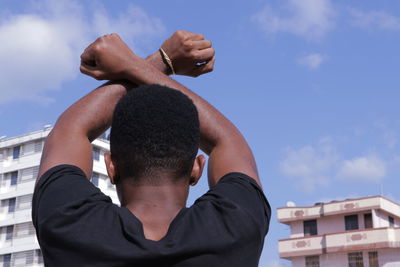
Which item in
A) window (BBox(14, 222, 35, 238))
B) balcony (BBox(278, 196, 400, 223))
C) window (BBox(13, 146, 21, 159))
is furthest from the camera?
window (BBox(13, 146, 21, 159))

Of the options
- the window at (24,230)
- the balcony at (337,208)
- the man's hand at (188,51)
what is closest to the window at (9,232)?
the window at (24,230)

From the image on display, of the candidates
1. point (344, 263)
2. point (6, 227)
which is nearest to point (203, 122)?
point (344, 263)

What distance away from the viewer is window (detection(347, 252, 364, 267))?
49750mm

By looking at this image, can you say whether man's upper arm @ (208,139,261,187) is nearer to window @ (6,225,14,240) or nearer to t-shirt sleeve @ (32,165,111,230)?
t-shirt sleeve @ (32,165,111,230)

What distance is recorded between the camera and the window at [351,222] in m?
51.5

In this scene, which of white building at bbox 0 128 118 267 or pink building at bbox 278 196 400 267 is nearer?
pink building at bbox 278 196 400 267

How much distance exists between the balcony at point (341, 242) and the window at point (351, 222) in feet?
4.97

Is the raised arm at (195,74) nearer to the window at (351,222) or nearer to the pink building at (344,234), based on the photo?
the pink building at (344,234)

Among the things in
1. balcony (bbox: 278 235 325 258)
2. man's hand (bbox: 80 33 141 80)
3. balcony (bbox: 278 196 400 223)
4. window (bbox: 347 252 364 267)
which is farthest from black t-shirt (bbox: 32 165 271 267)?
balcony (bbox: 278 235 325 258)

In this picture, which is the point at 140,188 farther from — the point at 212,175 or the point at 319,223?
the point at 319,223

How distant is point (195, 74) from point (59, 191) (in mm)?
1496

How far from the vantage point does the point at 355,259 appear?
1966 inches

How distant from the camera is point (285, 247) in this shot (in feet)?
172

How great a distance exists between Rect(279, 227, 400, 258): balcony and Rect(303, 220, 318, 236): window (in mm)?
1458
